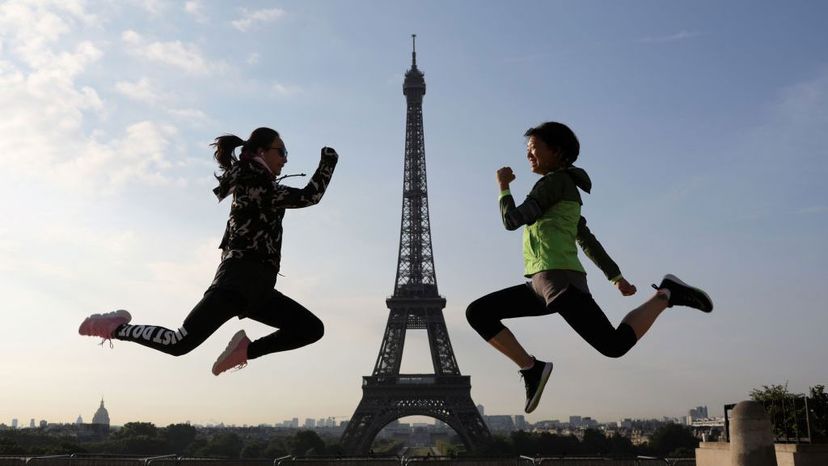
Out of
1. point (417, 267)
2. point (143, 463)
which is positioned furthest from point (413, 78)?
point (143, 463)

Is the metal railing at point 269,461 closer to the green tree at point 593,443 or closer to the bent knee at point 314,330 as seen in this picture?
the bent knee at point 314,330

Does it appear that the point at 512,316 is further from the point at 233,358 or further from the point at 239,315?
the point at 233,358

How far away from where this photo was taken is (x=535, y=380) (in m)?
4.88

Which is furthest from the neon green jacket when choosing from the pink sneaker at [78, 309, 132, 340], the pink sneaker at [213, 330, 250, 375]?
the pink sneaker at [78, 309, 132, 340]

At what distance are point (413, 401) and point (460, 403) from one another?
4.03 meters

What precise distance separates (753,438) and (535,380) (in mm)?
1748

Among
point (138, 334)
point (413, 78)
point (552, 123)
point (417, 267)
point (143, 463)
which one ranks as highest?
point (413, 78)

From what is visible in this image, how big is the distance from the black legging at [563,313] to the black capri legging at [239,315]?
3.69ft

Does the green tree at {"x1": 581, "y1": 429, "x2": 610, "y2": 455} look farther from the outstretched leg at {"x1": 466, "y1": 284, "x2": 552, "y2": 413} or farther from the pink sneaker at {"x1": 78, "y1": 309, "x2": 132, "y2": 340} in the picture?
the pink sneaker at {"x1": 78, "y1": 309, "x2": 132, "y2": 340}

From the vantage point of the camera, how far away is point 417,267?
68.2 metres

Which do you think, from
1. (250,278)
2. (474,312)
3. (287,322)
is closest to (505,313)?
(474,312)

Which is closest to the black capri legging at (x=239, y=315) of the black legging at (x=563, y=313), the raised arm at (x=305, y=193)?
the raised arm at (x=305, y=193)

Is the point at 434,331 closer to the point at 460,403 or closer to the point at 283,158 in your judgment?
the point at 460,403

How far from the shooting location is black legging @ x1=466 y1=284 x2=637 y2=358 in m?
4.57
